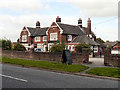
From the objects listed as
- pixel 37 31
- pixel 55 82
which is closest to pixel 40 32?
pixel 37 31

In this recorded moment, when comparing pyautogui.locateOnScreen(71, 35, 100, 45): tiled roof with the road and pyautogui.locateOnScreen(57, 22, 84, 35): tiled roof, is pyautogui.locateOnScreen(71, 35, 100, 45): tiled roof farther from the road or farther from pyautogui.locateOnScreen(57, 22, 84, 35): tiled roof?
the road

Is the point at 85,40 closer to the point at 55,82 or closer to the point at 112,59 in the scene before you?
the point at 112,59

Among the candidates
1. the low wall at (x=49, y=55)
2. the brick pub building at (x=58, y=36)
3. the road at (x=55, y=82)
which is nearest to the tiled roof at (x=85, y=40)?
the brick pub building at (x=58, y=36)

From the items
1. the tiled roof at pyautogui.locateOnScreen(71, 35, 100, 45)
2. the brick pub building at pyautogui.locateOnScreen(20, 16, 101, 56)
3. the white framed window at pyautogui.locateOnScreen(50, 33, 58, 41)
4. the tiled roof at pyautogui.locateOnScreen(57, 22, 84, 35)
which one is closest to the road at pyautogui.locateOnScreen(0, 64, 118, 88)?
the brick pub building at pyautogui.locateOnScreen(20, 16, 101, 56)

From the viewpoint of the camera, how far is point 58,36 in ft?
143

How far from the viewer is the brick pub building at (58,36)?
41.1m

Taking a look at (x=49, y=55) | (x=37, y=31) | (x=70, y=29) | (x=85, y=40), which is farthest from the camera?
(x=37, y=31)

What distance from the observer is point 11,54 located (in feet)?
103

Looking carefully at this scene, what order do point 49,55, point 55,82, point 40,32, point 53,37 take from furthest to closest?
point 40,32, point 53,37, point 49,55, point 55,82

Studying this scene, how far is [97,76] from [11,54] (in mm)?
22310

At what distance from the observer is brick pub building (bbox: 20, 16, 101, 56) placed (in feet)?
135

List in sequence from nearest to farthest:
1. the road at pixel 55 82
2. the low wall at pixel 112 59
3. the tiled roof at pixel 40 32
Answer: the road at pixel 55 82 → the low wall at pixel 112 59 → the tiled roof at pixel 40 32

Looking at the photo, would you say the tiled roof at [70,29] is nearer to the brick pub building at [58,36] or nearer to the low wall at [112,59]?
the brick pub building at [58,36]

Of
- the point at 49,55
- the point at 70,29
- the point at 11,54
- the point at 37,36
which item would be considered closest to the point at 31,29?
the point at 37,36
